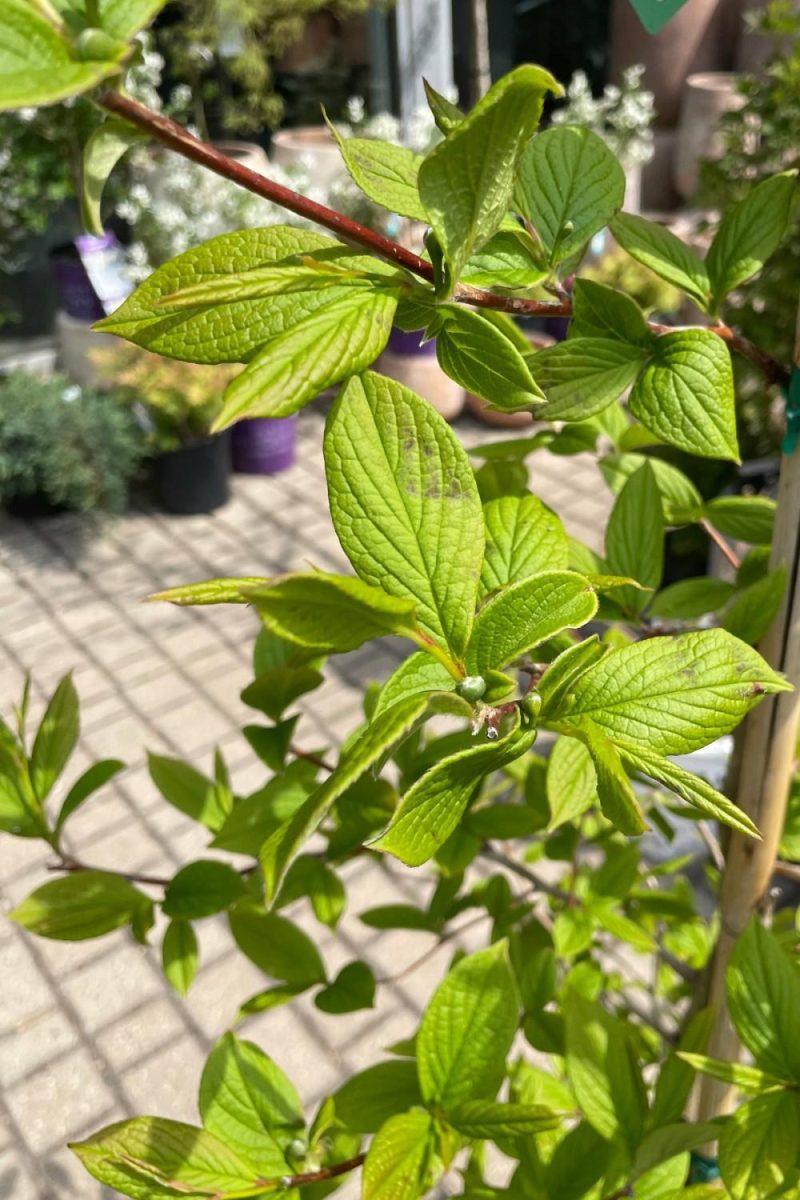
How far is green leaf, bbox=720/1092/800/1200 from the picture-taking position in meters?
0.67

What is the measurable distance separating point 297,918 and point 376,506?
230cm

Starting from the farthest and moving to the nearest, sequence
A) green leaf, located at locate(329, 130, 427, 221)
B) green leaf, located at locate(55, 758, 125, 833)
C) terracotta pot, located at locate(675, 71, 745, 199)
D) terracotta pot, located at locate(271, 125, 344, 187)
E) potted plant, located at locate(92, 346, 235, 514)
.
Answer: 1. terracotta pot, located at locate(675, 71, 745, 199)
2. terracotta pot, located at locate(271, 125, 344, 187)
3. potted plant, located at locate(92, 346, 235, 514)
4. green leaf, located at locate(55, 758, 125, 833)
5. green leaf, located at locate(329, 130, 427, 221)

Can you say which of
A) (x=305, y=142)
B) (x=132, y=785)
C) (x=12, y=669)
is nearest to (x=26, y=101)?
(x=132, y=785)

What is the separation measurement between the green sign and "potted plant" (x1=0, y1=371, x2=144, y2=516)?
3.65m

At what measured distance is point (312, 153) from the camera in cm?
515

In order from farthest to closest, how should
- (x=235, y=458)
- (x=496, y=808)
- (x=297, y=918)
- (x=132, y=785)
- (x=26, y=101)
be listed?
(x=235, y=458) → (x=132, y=785) → (x=297, y=918) → (x=496, y=808) → (x=26, y=101)

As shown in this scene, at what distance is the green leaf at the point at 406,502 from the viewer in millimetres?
470

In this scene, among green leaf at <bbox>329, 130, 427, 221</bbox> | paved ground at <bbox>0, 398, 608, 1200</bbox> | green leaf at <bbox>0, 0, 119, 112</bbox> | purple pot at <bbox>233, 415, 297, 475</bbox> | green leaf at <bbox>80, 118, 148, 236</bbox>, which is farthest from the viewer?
purple pot at <bbox>233, 415, 297, 475</bbox>

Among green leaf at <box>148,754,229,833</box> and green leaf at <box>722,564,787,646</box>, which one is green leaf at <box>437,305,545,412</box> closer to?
green leaf at <box>722,564,787,646</box>

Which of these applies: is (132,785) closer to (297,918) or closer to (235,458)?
(297,918)

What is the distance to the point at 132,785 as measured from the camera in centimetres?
303

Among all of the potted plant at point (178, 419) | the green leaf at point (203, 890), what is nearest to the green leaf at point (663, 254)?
the green leaf at point (203, 890)

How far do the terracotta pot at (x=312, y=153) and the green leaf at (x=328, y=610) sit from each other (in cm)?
492

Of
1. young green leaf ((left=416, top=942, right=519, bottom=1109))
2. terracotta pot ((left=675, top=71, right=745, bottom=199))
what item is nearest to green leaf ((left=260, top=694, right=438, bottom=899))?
young green leaf ((left=416, top=942, right=519, bottom=1109))
